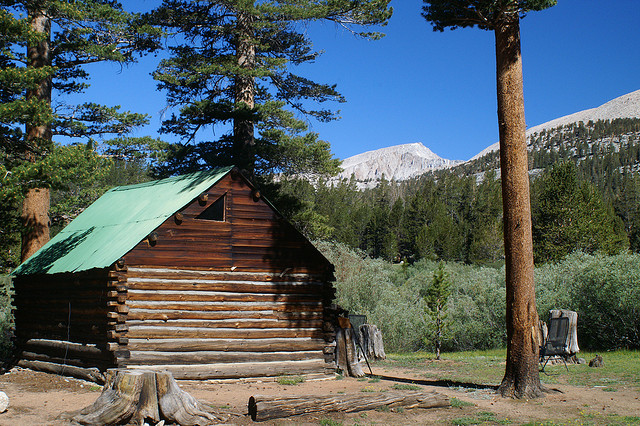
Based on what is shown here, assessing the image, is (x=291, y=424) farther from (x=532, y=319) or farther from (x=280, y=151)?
(x=280, y=151)

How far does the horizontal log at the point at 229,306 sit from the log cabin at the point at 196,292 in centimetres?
3

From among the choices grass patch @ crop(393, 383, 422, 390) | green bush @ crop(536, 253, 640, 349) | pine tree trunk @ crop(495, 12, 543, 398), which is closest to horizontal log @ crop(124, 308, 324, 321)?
grass patch @ crop(393, 383, 422, 390)

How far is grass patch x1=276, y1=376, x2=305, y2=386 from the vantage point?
14.4 m

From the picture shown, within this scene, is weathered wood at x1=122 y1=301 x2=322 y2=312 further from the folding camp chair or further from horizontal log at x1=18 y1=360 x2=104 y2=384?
the folding camp chair

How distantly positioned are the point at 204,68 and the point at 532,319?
15683 millimetres

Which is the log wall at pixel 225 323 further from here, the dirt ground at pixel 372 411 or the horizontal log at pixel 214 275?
the dirt ground at pixel 372 411

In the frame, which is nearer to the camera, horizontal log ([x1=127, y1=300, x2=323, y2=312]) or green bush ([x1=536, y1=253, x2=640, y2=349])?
horizontal log ([x1=127, y1=300, x2=323, y2=312])

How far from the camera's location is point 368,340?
65.4 ft

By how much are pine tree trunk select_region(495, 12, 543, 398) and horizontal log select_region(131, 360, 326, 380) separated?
211 inches

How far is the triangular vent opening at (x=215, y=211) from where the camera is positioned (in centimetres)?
1484

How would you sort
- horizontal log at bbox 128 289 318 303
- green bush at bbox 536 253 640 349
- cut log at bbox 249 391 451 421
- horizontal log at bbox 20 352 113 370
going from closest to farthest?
cut log at bbox 249 391 451 421 → horizontal log at bbox 128 289 318 303 → horizontal log at bbox 20 352 113 370 → green bush at bbox 536 253 640 349

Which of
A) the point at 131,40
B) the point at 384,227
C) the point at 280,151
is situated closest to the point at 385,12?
the point at 280,151

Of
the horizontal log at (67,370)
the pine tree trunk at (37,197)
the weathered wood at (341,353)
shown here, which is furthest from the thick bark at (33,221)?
the weathered wood at (341,353)

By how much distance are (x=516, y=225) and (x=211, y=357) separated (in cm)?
762
